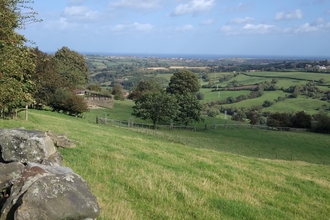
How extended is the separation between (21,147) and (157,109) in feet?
154

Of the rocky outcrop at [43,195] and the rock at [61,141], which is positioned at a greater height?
the rocky outcrop at [43,195]

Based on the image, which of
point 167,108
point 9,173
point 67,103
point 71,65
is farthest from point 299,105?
point 9,173

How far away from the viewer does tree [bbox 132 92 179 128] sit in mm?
56500

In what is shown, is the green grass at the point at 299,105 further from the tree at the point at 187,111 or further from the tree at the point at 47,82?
the tree at the point at 47,82

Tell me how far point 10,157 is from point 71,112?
155 feet

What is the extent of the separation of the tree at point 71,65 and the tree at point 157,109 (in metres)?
24.7

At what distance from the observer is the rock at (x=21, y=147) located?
376 inches

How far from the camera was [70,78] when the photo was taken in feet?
242

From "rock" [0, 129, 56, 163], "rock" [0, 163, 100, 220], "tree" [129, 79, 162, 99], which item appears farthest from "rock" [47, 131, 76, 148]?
"tree" [129, 79, 162, 99]

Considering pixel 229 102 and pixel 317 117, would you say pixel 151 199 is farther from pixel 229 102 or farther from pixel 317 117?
pixel 229 102

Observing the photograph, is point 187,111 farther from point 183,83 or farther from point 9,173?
point 9,173

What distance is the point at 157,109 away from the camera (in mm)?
56531

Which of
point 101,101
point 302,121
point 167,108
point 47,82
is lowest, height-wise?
point 302,121

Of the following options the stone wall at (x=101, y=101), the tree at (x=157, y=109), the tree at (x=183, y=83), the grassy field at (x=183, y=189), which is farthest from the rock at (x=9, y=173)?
the tree at (x=183, y=83)
